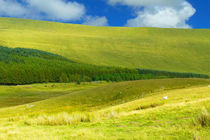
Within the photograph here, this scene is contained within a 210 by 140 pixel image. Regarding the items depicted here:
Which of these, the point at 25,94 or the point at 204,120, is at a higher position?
the point at 204,120

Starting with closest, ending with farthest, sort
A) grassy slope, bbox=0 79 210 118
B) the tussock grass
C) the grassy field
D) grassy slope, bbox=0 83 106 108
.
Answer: the grassy field, the tussock grass, grassy slope, bbox=0 79 210 118, grassy slope, bbox=0 83 106 108

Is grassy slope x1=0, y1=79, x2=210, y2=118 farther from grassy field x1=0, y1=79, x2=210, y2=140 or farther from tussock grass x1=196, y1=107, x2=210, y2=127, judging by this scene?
tussock grass x1=196, y1=107, x2=210, y2=127

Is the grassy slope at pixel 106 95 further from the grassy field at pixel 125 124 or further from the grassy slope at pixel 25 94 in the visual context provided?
the grassy slope at pixel 25 94

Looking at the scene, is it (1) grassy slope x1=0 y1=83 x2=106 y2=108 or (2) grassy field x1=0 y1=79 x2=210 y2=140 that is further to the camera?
(1) grassy slope x1=0 y1=83 x2=106 y2=108

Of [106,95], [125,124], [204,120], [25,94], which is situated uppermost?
[204,120]

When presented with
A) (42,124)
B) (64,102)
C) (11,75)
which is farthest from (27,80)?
(42,124)

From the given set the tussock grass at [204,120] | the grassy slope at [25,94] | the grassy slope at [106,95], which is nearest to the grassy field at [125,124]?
the tussock grass at [204,120]

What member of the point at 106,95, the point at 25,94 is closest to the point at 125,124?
the point at 106,95

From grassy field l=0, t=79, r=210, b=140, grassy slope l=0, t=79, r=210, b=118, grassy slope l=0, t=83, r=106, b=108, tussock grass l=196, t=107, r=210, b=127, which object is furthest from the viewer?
grassy slope l=0, t=83, r=106, b=108

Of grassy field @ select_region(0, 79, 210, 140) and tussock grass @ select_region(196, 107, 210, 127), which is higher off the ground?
tussock grass @ select_region(196, 107, 210, 127)

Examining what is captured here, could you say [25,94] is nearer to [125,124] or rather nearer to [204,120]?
[125,124]

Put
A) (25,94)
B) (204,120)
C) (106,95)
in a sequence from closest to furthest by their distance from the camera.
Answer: (204,120), (106,95), (25,94)

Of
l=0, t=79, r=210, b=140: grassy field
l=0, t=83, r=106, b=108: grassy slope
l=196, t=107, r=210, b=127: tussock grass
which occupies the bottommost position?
l=0, t=83, r=106, b=108: grassy slope

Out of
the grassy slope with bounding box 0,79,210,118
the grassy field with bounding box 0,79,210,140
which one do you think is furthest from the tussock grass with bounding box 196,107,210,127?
the grassy slope with bounding box 0,79,210,118
